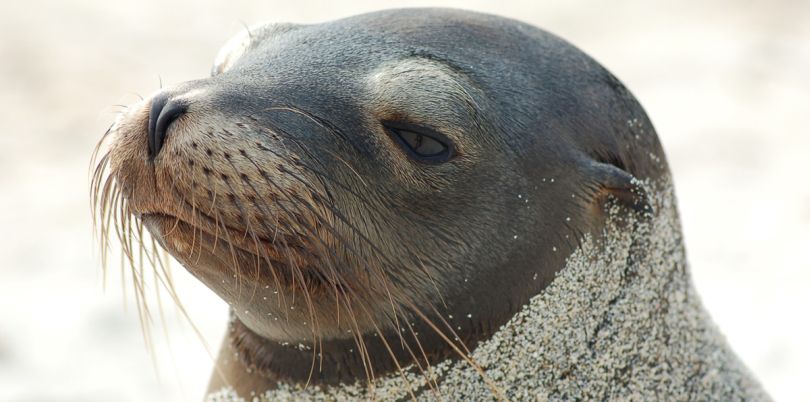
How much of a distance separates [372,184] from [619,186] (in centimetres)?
67

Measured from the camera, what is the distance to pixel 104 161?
263cm

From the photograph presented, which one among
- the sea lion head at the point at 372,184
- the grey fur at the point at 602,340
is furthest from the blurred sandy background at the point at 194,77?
the grey fur at the point at 602,340

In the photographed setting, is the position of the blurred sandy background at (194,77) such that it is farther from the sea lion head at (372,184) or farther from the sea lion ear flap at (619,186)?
the sea lion ear flap at (619,186)

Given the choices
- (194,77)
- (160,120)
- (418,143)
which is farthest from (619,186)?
(194,77)

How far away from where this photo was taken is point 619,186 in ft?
9.20

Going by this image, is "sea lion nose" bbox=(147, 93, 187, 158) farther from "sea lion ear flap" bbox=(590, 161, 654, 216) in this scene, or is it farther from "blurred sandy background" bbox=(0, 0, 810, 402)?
"blurred sandy background" bbox=(0, 0, 810, 402)

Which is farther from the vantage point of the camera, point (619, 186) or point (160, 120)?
point (619, 186)

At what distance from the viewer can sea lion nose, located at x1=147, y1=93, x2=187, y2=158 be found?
2.45m

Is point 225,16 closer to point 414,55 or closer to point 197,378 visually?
point 197,378

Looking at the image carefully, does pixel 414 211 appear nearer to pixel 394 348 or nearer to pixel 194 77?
pixel 394 348

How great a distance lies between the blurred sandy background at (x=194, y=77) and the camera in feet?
19.9

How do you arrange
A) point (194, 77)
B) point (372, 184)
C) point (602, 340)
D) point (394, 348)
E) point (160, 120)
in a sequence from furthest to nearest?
point (194, 77)
point (602, 340)
point (394, 348)
point (372, 184)
point (160, 120)

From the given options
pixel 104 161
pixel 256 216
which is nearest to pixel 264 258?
pixel 256 216

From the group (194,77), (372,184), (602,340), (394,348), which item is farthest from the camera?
(194,77)
